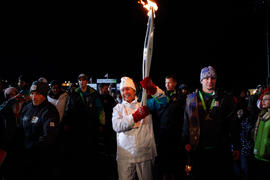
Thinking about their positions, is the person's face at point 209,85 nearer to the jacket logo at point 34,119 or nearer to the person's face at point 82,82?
the jacket logo at point 34,119

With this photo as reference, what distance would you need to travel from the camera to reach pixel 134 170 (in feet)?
11.2

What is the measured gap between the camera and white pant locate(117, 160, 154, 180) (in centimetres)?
332

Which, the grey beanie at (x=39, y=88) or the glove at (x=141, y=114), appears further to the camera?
the grey beanie at (x=39, y=88)

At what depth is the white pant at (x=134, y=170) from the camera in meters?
3.32

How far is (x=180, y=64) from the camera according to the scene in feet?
91.0

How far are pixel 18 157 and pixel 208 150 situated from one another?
3381 millimetres

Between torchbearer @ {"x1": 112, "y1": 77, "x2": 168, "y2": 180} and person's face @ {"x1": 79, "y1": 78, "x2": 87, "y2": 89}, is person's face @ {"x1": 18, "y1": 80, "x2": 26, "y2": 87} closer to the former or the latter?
person's face @ {"x1": 79, "y1": 78, "x2": 87, "y2": 89}

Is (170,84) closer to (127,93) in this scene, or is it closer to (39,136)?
(127,93)

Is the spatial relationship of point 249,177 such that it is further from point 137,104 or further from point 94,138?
point 94,138

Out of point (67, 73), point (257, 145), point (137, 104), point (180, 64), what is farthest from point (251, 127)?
point (67, 73)

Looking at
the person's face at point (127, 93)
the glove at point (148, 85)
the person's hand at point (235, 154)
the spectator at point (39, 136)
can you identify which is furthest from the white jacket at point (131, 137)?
the person's hand at point (235, 154)

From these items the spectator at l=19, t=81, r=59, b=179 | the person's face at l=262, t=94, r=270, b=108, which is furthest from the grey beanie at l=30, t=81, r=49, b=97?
the person's face at l=262, t=94, r=270, b=108

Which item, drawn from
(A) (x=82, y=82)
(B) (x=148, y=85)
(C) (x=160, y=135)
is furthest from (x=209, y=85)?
(A) (x=82, y=82)

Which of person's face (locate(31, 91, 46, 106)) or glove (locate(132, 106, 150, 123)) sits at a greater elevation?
person's face (locate(31, 91, 46, 106))
